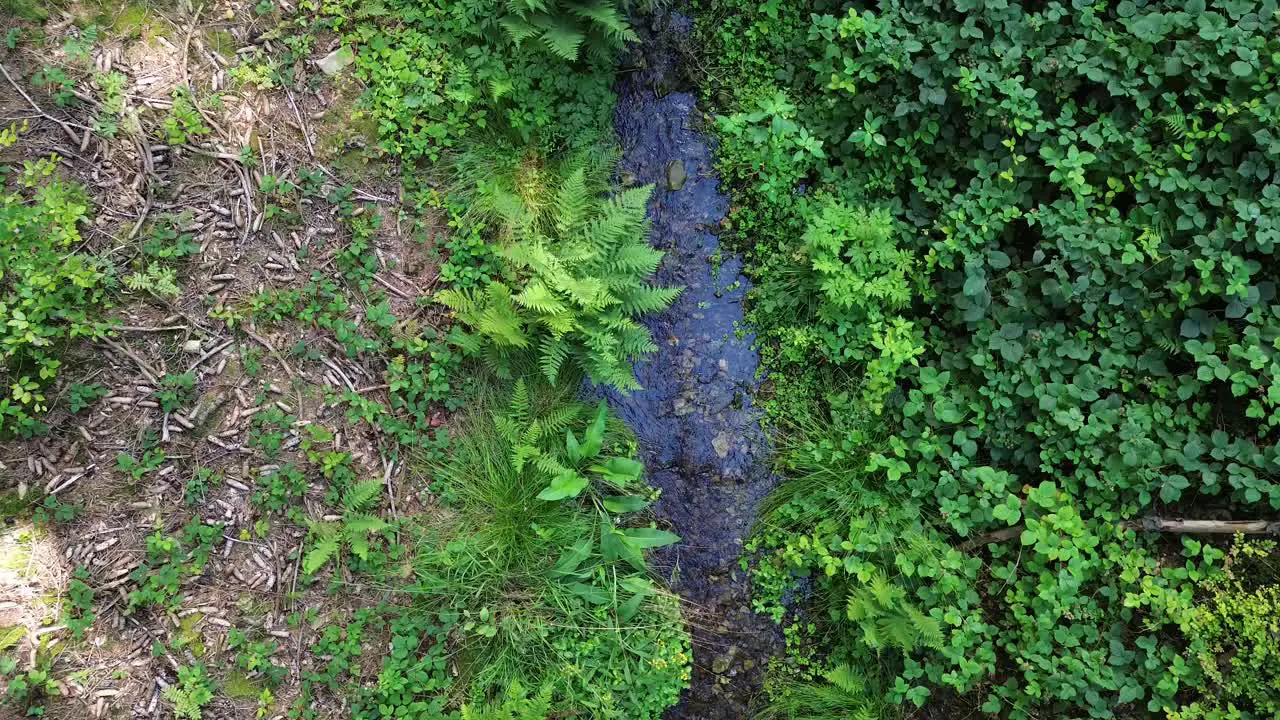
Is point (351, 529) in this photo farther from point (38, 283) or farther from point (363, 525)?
point (38, 283)

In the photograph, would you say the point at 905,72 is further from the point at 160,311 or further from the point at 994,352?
the point at 160,311

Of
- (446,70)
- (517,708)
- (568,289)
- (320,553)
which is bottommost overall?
(517,708)

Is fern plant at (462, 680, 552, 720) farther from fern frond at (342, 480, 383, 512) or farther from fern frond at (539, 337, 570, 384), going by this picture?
fern frond at (539, 337, 570, 384)

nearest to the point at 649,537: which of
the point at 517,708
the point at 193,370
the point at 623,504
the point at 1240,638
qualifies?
the point at 623,504

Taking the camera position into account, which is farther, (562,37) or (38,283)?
(562,37)

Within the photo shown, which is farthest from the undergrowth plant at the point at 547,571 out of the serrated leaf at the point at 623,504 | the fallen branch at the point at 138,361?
the fallen branch at the point at 138,361

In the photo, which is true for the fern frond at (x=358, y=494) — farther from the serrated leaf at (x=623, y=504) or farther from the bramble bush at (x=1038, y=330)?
the bramble bush at (x=1038, y=330)

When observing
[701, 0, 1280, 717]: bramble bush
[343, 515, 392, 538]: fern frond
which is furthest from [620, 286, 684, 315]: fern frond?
[343, 515, 392, 538]: fern frond
